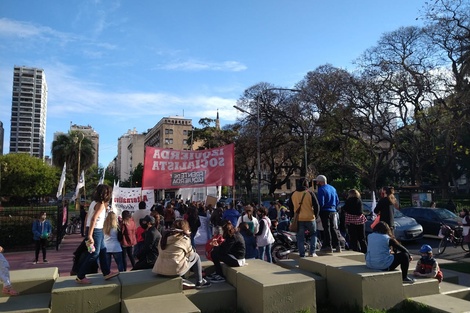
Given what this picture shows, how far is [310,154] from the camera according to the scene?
134 feet

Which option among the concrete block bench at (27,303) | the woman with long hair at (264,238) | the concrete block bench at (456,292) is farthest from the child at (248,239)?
the concrete block bench at (27,303)

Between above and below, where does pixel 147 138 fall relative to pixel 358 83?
above

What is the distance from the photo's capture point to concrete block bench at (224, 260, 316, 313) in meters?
5.41

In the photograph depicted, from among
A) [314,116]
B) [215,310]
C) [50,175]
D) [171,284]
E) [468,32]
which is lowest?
[215,310]

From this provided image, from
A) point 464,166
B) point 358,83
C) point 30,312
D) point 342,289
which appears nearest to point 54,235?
point 30,312

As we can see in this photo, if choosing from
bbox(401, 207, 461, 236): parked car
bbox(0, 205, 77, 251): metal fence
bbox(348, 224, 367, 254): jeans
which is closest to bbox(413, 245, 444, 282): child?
bbox(348, 224, 367, 254): jeans

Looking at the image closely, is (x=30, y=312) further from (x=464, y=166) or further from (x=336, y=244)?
(x=464, y=166)

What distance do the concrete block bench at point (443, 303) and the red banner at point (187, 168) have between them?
7499 millimetres

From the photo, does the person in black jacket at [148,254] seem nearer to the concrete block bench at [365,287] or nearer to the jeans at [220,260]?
the jeans at [220,260]

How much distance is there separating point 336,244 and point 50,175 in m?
47.4

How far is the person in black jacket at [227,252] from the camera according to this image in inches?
271

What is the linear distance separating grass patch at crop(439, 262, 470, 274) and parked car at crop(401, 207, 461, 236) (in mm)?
5613

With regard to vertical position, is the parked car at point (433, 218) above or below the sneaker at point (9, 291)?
above

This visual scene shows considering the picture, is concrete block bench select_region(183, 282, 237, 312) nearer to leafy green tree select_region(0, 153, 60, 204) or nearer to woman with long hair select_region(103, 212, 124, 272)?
woman with long hair select_region(103, 212, 124, 272)
